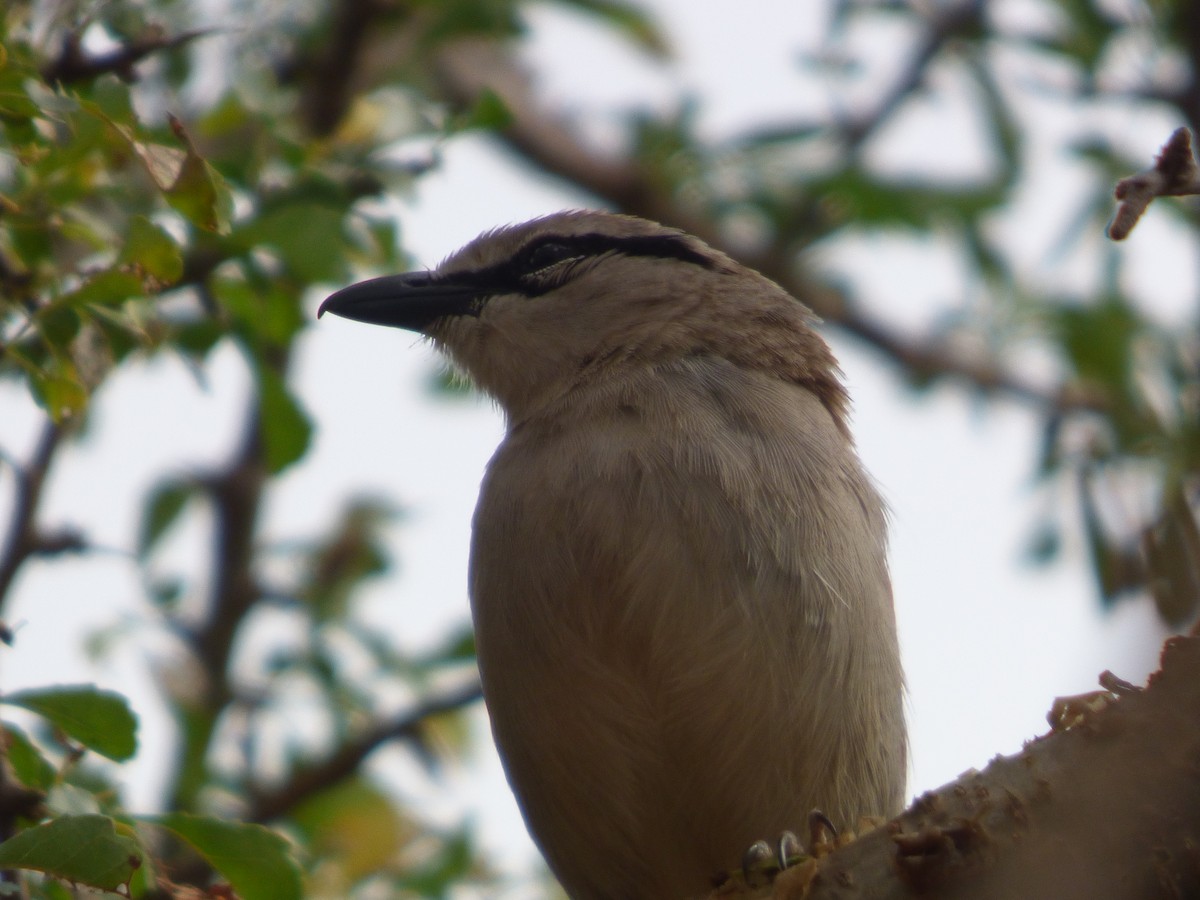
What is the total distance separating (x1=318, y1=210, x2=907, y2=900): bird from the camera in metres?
5.04

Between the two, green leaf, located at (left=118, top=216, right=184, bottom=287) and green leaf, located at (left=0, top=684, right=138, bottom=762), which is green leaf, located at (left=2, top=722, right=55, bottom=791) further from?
green leaf, located at (left=118, top=216, right=184, bottom=287)

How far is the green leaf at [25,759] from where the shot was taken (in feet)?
12.9

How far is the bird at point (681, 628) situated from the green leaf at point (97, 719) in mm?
1666

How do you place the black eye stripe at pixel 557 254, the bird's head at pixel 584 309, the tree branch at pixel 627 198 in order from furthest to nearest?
1. the tree branch at pixel 627 198
2. the black eye stripe at pixel 557 254
3. the bird's head at pixel 584 309

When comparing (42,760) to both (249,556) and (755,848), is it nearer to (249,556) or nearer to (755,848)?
(755,848)

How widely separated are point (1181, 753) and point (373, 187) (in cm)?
338

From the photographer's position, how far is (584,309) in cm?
662

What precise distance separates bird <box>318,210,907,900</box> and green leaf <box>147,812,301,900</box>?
1386mm

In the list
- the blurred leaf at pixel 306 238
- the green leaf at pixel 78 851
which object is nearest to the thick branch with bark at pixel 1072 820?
the green leaf at pixel 78 851

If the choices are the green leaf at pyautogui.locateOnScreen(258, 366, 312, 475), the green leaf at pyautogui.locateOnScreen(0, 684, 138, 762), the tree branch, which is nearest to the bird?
the green leaf at pyautogui.locateOnScreen(258, 366, 312, 475)

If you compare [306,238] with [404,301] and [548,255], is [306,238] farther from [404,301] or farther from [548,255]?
[548,255]

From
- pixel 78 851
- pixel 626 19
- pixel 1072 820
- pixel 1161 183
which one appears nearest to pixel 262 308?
pixel 78 851

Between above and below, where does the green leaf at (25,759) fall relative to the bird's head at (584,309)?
below

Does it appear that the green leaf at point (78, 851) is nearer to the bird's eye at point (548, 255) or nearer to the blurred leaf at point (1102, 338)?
the bird's eye at point (548, 255)
